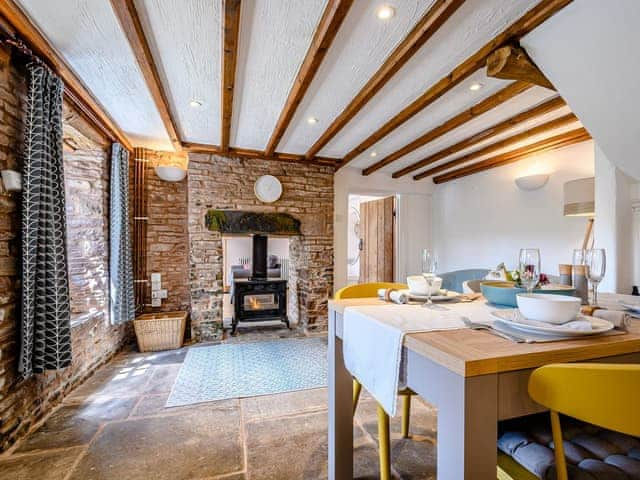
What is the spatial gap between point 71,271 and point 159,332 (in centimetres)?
106

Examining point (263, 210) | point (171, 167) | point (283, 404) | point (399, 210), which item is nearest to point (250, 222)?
point (263, 210)

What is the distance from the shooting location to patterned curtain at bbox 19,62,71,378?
1.74 m

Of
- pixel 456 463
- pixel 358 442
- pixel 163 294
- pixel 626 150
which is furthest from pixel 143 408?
pixel 626 150

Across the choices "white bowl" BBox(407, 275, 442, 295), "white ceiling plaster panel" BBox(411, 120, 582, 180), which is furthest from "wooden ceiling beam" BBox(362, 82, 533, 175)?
"white bowl" BBox(407, 275, 442, 295)

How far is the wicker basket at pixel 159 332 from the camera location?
3.22m

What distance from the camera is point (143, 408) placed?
2.07 metres

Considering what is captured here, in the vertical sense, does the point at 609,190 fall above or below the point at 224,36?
below

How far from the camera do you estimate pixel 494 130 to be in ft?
9.52

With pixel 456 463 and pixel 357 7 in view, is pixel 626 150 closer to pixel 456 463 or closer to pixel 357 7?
pixel 357 7

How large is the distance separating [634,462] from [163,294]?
3.98 metres

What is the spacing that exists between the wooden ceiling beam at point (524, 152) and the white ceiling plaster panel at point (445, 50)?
5.96ft

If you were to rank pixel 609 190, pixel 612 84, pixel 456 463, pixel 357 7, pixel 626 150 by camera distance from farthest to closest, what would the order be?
pixel 609 190 → pixel 626 150 → pixel 612 84 → pixel 357 7 → pixel 456 463

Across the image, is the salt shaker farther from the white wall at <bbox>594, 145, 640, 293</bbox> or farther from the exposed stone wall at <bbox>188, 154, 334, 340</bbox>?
the exposed stone wall at <bbox>188, 154, 334, 340</bbox>

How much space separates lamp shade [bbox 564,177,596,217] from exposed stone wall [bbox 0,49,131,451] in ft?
13.9
